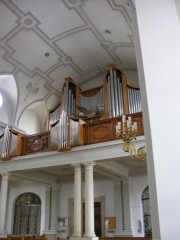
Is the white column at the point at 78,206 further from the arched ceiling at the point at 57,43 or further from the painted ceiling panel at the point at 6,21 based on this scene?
the painted ceiling panel at the point at 6,21

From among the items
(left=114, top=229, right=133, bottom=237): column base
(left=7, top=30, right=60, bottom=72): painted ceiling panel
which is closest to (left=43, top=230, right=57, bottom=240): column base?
(left=114, top=229, right=133, bottom=237): column base

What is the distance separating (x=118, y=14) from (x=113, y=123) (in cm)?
395

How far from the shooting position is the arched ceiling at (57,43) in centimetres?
1017

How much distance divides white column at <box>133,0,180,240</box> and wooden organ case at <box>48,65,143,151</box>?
5.77m

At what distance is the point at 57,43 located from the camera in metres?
12.1

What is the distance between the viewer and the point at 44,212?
13992 millimetres

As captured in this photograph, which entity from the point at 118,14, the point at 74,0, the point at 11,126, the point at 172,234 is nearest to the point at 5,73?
the point at 11,126

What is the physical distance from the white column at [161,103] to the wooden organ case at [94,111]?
577 cm

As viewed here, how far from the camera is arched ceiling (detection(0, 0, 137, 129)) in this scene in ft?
33.4

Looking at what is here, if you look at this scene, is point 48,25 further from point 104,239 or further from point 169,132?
point 169,132

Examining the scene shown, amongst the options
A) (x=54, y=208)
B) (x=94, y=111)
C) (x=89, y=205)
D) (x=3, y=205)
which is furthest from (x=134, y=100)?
(x=3, y=205)

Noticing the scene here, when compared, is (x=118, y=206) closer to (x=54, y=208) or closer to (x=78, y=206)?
(x=78, y=206)

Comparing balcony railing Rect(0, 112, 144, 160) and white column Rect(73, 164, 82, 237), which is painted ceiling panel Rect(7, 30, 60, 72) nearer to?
balcony railing Rect(0, 112, 144, 160)

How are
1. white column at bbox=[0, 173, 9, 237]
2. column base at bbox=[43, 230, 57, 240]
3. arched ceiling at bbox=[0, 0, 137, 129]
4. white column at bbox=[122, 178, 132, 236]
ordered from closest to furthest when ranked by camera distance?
1. arched ceiling at bbox=[0, 0, 137, 129]
2. white column at bbox=[0, 173, 9, 237]
3. white column at bbox=[122, 178, 132, 236]
4. column base at bbox=[43, 230, 57, 240]
